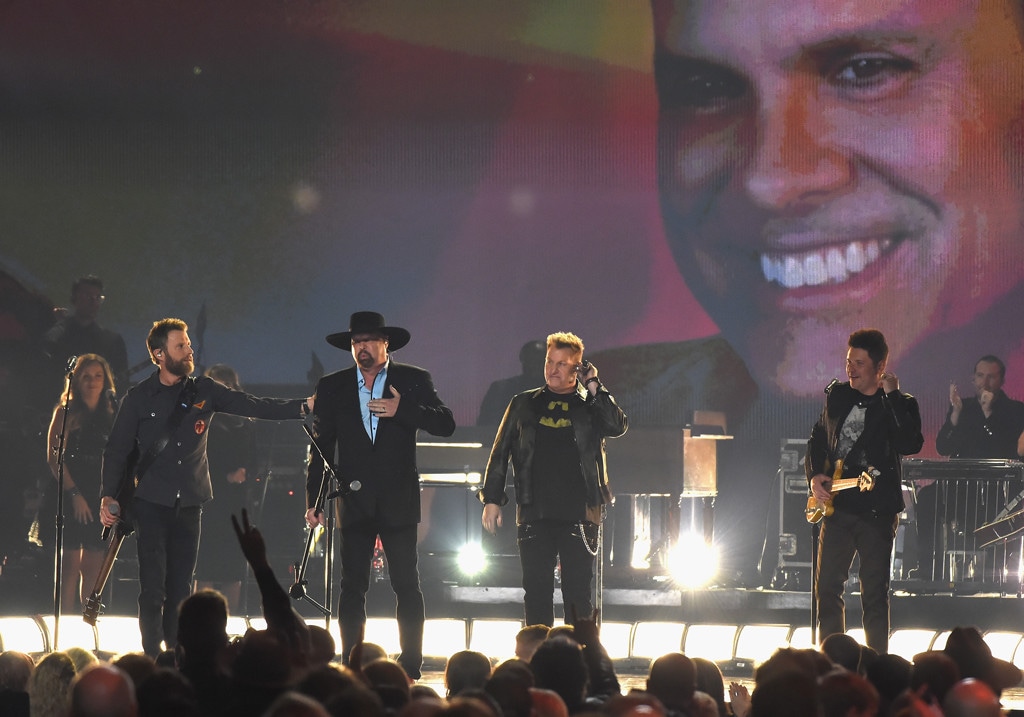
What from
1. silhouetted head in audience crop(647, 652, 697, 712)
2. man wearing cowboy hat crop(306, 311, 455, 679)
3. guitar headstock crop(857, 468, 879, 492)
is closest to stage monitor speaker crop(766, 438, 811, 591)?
guitar headstock crop(857, 468, 879, 492)

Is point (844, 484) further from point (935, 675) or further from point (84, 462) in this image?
point (84, 462)

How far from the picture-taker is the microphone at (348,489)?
6.61m

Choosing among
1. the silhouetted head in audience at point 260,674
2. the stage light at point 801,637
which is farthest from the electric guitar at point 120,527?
the silhouetted head in audience at point 260,674

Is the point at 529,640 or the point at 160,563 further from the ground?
the point at 160,563

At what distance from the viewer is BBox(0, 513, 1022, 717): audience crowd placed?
9.80ft

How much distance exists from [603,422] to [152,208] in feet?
22.5

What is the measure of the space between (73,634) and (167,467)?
6.71 feet

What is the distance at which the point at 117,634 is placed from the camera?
26.9 ft

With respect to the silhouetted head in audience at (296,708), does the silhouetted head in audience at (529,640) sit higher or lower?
lower

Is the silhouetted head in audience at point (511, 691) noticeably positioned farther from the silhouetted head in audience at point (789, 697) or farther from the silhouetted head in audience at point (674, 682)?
the silhouetted head in audience at point (789, 697)

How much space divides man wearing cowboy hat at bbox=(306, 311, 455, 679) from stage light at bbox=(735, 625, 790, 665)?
7.11 feet

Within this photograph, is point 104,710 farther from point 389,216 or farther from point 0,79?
point 0,79

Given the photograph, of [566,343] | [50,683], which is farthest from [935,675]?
[566,343]

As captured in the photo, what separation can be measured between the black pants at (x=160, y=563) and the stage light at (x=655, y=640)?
2515 mm
